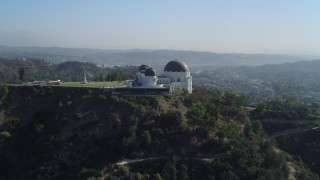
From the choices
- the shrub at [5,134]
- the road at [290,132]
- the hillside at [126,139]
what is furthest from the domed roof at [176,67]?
the shrub at [5,134]

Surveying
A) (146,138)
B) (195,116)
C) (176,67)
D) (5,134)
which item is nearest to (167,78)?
(176,67)

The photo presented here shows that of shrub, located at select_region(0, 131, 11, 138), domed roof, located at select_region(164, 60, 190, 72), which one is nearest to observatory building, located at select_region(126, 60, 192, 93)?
domed roof, located at select_region(164, 60, 190, 72)

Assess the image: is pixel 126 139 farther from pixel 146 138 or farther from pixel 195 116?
pixel 195 116

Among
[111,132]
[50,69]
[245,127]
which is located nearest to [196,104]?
[245,127]

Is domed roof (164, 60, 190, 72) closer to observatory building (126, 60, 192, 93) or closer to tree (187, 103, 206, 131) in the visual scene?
observatory building (126, 60, 192, 93)

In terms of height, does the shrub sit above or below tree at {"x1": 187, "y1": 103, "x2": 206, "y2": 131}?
below

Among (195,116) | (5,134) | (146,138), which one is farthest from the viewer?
(5,134)
